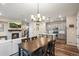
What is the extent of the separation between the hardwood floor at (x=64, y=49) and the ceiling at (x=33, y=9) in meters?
0.57

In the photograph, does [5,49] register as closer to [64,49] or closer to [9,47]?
[9,47]

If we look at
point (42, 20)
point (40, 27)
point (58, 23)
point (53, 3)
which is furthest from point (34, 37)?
point (53, 3)

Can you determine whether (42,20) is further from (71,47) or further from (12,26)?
(71,47)

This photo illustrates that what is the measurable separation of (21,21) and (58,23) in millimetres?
711

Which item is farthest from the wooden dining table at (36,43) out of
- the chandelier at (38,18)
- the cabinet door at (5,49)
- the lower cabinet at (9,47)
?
the chandelier at (38,18)

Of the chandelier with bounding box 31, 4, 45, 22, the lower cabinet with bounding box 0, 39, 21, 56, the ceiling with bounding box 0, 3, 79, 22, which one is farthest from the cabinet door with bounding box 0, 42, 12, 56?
the chandelier with bounding box 31, 4, 45, 22

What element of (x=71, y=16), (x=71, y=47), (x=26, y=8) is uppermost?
(x=26, y=8)

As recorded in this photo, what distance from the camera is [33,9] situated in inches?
63.8

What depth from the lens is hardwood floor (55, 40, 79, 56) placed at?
1.67 m

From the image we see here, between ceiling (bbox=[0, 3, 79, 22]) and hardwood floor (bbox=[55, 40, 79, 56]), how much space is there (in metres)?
0.57

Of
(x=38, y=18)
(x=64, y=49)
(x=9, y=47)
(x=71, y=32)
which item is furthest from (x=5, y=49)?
(x=71, y=32)

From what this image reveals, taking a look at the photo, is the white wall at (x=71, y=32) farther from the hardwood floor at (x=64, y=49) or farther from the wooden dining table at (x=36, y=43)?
the wooden dining table at (x=36, y=43)

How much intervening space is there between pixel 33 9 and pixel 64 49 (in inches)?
39.6

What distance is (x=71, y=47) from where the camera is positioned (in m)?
1.74
